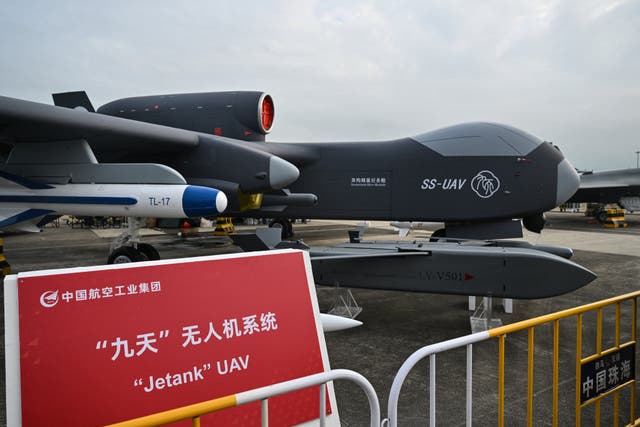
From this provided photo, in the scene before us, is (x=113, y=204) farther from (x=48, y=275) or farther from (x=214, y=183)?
(x=48, y=275)

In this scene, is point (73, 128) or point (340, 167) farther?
point (340, 167)

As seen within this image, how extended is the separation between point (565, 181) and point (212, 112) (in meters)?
8.38

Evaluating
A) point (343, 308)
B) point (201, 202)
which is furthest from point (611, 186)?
point (201, 202)

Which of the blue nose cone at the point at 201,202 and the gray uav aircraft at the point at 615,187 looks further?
the gray uav aircraft at the point at 615,187

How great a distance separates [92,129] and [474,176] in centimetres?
710

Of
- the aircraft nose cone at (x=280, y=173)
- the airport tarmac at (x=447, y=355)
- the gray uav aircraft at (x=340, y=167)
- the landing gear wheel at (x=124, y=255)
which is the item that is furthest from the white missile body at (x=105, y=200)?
the airport tarmac at (x=447, y=355)

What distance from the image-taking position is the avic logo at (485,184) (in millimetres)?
8062

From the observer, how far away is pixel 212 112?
423 inches

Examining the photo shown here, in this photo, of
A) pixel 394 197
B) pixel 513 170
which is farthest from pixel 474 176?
pixel 394 197

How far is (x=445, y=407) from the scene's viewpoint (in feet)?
11.7

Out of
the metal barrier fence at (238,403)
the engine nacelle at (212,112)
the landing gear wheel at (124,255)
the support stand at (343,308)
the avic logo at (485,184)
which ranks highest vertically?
the engine nacelle at (212,112)

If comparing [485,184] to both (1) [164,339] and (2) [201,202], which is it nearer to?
(2) [201,202]

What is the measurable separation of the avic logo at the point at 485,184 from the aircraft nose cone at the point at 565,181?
1.18 metres

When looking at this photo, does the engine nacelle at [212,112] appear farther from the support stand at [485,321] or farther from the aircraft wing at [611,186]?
the aircraft wing at [611,186]
